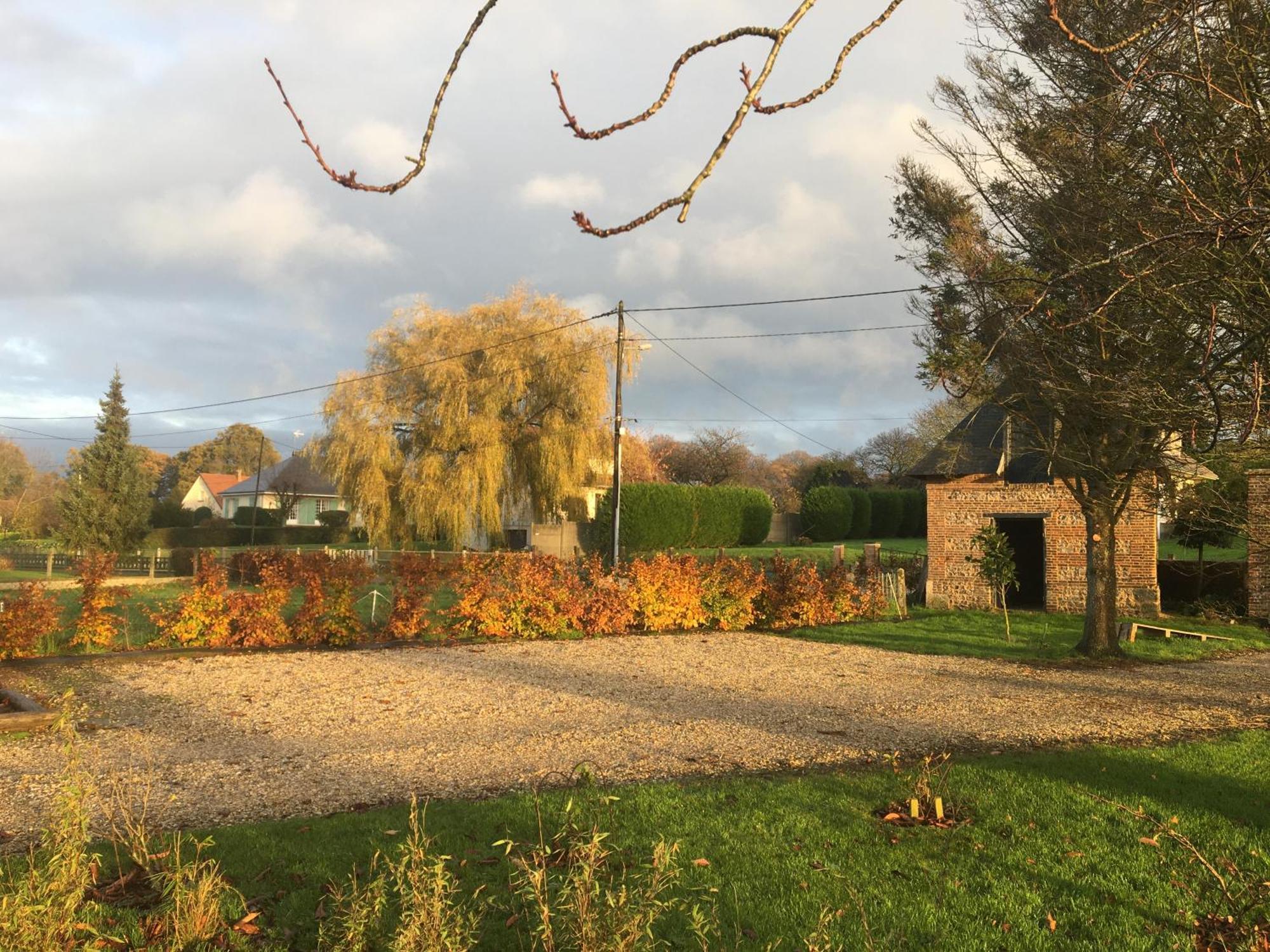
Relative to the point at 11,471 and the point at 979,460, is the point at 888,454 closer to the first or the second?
the point at 979,460

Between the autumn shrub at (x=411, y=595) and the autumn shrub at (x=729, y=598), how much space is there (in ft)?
16.5

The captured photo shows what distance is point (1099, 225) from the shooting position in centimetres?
595

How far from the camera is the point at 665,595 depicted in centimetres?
1673

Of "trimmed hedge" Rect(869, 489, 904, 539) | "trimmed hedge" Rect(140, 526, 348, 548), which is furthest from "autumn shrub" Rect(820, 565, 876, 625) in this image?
"trimmed hedge" Rect(140, 526, 348, 548)

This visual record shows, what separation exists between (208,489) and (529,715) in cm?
7120

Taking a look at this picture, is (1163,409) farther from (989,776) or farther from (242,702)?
(242,702)

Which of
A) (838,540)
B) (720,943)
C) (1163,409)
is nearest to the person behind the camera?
(720,943)

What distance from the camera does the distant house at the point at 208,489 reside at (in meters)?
72.4

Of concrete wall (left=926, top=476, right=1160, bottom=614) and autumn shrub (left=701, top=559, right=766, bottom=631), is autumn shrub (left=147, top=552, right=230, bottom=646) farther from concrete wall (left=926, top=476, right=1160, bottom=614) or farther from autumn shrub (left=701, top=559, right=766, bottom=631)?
concrete wall (left=926, top=476, right=1160, bottom=614)

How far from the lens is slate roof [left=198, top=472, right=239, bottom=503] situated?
72250mm

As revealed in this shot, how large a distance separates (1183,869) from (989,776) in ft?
6.20

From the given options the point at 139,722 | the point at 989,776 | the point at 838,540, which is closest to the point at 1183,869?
the point at 989,776

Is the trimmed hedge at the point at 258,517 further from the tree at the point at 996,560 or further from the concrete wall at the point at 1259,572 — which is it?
the concrete wall at the point at 1259,572

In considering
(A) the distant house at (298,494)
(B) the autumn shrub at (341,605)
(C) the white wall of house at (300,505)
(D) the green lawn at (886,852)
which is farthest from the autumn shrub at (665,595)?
(C) the white wall of house at (300,505)
